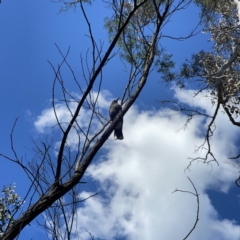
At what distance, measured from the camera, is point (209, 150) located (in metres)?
5.30

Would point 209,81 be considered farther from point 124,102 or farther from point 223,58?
point 124,102

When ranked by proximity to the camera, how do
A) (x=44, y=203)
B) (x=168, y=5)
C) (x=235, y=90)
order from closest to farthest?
(x=44, y=203) < (x=168, y=5) < (x=235, y=90)

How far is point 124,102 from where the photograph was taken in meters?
2.16

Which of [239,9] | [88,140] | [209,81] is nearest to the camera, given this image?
[88,140]

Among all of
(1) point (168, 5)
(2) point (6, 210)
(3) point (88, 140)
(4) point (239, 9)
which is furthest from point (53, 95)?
(4) point (239, 9)

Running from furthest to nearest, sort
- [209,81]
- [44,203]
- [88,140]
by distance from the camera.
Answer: [209,81] → [88,140] → [44,203]

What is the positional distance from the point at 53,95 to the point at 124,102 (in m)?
0.74

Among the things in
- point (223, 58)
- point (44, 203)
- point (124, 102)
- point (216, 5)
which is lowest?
point (44, 203)

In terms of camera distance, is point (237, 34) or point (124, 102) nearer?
point (124, 102)

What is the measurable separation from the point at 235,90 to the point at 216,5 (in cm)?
187

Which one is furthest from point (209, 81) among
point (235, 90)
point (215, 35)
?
point (215, 35)

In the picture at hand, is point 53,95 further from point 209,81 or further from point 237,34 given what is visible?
point 237,34

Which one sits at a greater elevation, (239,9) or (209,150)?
(239,9)

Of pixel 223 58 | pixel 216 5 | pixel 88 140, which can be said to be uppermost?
pixel 216 5
